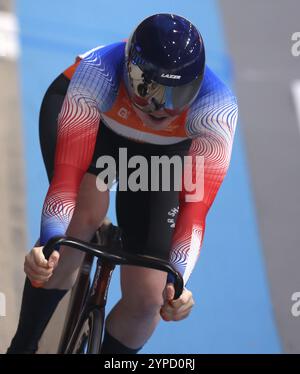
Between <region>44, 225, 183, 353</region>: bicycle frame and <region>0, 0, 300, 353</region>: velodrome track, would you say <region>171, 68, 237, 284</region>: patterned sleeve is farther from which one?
<region>0, 0, 300, 353</region>: velodrome track

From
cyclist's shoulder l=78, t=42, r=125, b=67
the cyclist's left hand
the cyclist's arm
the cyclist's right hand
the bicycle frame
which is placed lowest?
the cyclist's left hand

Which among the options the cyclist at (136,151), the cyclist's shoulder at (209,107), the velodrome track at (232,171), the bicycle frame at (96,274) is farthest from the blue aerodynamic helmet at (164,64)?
the velodrome track at (232,171)

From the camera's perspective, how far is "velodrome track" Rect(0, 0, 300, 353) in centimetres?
389

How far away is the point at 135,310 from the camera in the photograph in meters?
2.67

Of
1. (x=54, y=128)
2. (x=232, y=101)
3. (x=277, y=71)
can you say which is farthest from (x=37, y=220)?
(x=277, y=71)

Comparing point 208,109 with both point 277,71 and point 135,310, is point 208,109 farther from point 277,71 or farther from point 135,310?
point 277,71

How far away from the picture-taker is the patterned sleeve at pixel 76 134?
7.89 ft

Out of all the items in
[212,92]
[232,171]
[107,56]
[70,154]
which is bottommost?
[70,154]

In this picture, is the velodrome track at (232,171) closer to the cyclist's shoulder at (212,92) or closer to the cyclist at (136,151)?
the cyclist at (136,151)

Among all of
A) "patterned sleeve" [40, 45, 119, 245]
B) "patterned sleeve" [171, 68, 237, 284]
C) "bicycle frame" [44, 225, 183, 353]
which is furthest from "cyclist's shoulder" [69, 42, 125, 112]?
"bicycle frame" [44, 225, 183, 353]

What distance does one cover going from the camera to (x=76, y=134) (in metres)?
2.49

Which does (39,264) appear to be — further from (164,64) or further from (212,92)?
(212,92)

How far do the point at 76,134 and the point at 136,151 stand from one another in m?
→ 0.34

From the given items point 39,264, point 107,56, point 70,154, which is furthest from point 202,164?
point 39,264
